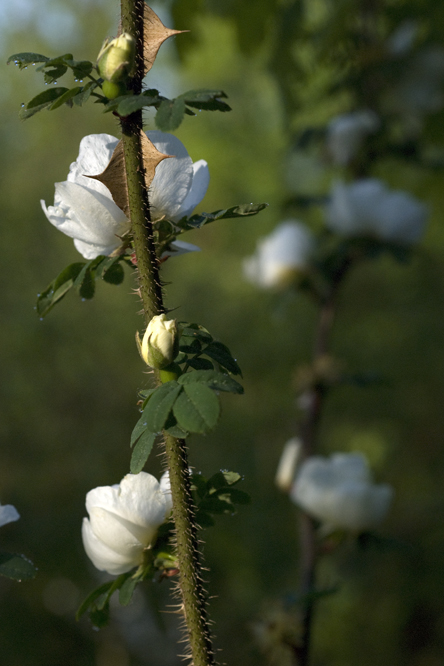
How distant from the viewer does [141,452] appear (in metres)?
0.26

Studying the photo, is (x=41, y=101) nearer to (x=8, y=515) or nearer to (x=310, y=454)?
(x=8, y=515)

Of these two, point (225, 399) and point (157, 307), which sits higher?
point (157, 307)

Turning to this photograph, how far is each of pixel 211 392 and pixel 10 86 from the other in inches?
152

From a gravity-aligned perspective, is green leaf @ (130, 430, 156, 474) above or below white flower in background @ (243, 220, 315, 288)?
below

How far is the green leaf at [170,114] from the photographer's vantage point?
23cm

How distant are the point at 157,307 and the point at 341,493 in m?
0.53

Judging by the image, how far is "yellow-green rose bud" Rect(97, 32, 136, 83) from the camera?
0.78ft

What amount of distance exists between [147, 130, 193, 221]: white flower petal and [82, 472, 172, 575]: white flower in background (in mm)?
127

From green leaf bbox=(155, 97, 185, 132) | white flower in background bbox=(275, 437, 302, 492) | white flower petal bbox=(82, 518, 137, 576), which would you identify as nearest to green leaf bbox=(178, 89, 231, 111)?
green leaf bbox=(155, 97, 185, 132)

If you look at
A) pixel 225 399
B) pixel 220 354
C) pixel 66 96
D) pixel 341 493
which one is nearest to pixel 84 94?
pixel 66 96

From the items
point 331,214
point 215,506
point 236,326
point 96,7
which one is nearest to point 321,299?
point 331,214

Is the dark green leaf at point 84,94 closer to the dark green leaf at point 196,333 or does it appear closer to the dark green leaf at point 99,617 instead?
the dark green leaf at point 196,333

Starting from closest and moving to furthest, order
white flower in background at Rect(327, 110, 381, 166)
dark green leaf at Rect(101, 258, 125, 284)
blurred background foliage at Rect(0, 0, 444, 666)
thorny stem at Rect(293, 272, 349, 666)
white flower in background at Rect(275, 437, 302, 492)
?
dark green leaf at Rect(101, 258, 125, 284), thorny stem at Rect(293, 272, 349, 666), white flower in background at Rect(275, 437, 302, 492), white flower in background at Rect(327, 110, 381, 166), blurred background foliage at Rect(0, 0, 444, 666)

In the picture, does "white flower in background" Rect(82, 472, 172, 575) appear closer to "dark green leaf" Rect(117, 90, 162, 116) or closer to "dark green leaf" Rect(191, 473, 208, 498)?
"dark green leaf" Rect(191, 473, 208, 498)
